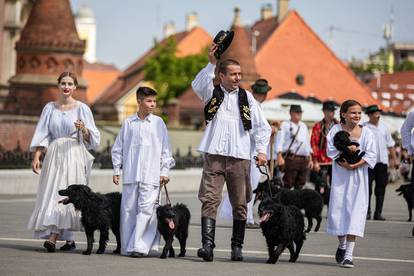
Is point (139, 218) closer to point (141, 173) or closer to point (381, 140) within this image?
point (141, 173)

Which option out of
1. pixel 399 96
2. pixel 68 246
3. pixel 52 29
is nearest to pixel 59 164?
pixel 68 246

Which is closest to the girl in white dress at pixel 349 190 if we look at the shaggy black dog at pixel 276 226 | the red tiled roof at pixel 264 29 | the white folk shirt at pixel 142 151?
the shaggy black dog at pixel 276 226

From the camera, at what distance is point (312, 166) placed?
21.2 meters

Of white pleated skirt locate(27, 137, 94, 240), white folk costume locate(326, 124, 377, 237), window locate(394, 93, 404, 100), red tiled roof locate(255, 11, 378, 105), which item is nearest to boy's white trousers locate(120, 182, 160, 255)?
white pleated skirt locate(27, 137, 94, 240)

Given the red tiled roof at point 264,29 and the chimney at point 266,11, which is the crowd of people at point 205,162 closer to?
the red tiled roof at point 264,29

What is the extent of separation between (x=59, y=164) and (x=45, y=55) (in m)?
22.5

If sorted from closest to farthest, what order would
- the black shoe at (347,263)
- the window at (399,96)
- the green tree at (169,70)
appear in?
1. the black shoe at (347,263)
2. the window at (399,96)
3. the green tree at (169,70)

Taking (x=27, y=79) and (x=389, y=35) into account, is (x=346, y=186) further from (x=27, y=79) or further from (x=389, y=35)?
(x=389, y=35)

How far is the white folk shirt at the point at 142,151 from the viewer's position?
1460 cm

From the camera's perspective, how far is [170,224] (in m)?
14.1

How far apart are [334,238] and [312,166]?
3.80m

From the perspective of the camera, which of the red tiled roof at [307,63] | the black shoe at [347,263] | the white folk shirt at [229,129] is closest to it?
the black shoe at [347,263]

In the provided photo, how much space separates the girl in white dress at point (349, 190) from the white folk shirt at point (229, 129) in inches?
29.6

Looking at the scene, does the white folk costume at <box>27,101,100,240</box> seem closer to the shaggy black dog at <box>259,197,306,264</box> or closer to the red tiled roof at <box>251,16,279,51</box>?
the shaggy black dog at <box>259,197,306,264</box>
